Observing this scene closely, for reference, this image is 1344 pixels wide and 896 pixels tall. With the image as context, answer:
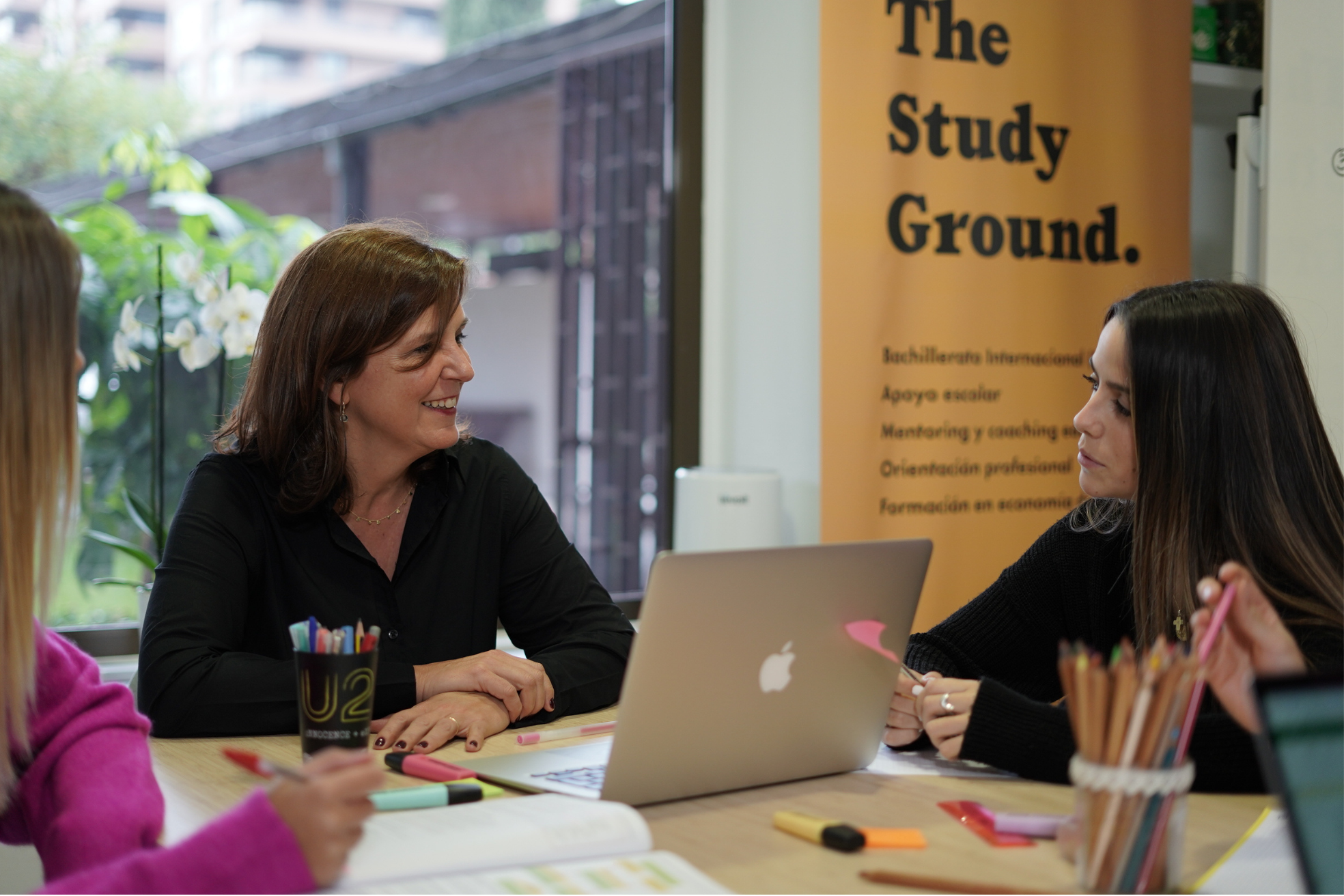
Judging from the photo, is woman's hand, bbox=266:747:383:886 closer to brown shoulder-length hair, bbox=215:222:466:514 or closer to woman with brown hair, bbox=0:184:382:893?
woman with brown hair, bbox=0:184:382:893

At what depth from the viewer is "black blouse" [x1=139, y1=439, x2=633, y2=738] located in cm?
138

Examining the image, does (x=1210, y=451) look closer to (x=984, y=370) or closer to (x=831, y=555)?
(x=831, y=555)

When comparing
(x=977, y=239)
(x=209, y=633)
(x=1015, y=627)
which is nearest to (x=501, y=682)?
(x=209, y=633)

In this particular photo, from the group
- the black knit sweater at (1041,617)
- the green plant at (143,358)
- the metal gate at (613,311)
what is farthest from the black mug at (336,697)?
the metal gate at (613,311)

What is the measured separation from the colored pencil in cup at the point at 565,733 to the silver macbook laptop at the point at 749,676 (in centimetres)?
10

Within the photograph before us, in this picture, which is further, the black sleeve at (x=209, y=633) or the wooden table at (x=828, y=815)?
the black sleeve at (x=209, y=633)

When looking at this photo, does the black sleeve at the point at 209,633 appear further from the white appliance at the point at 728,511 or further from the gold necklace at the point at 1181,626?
the white appliance at the point at 728,511

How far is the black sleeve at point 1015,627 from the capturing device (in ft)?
5.35

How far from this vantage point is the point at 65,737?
104 centimetres

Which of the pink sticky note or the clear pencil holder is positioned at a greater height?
the pink sticky note

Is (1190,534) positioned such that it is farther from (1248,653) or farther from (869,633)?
(869,633)

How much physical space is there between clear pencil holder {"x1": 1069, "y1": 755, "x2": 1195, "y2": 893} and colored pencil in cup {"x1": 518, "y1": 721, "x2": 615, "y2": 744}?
1.85 ft

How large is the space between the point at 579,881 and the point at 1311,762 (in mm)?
493

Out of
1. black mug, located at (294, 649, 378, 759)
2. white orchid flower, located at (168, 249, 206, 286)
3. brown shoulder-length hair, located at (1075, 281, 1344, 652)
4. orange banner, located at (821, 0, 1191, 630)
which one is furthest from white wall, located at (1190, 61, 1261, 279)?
black mug, located at (294, 649, 378, 759)
